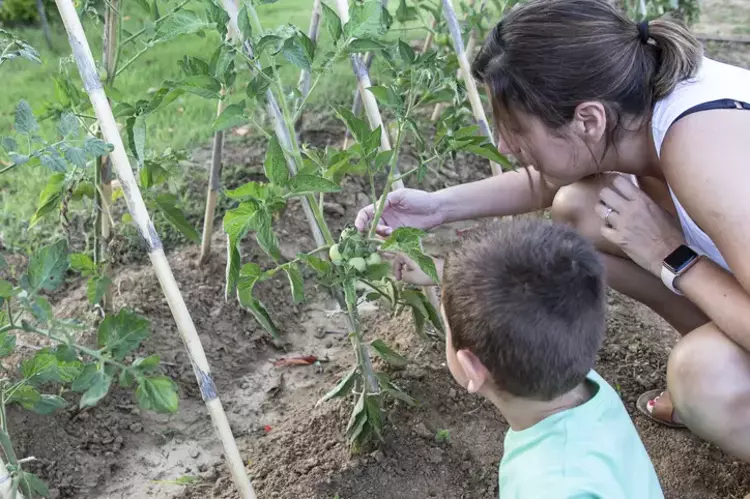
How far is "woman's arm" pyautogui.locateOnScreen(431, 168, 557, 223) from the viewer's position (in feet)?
6.56

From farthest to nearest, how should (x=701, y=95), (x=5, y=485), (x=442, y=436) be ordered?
(x=442, y=436) → (x=701, y=95) → (x=5, y=485)

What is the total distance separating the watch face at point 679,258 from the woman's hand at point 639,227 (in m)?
0.02

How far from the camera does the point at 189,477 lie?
189 cm

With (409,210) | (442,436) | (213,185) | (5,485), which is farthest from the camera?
(213,185)

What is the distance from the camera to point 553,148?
1544 mm

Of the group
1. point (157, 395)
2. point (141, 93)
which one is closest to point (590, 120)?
point (157, 395)

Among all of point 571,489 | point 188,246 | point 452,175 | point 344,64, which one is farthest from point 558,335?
point 344,64

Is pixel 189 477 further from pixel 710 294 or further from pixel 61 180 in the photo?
pixel 710 294

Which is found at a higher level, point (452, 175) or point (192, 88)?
point (192, 88)

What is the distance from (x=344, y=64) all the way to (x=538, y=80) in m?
2.81

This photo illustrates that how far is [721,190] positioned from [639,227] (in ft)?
1.08

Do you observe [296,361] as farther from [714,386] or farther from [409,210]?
[714,386]

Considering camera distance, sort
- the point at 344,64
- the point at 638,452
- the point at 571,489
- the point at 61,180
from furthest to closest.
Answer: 1. the point at 344,64
2. the point at 61,180
3. the point at 638,452
4. the point at 571,489

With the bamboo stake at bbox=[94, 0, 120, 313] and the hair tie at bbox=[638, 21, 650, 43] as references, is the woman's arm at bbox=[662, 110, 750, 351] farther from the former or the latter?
the bamboo stake at bbox=[94, 0, 120, 313]
